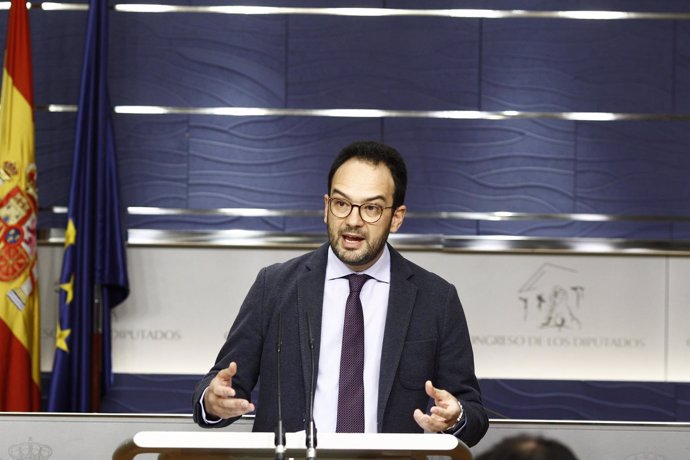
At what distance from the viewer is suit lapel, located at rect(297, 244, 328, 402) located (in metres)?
2.15

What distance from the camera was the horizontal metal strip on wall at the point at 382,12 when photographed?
4.74 meters

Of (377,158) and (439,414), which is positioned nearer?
(439,414)

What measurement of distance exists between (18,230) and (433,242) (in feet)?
6.73

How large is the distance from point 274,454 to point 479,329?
11.2 ft

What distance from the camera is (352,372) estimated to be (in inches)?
84.6

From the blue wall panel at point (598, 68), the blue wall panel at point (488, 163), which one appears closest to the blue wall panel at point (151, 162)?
the blue wall panel at point (488, 163)

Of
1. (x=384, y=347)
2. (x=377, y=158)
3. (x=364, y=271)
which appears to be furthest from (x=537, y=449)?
(x=377, y=158)

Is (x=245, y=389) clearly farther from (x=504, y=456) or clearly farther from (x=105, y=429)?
(x=504, y=456)

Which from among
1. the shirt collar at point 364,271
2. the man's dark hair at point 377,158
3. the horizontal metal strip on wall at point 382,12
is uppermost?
the horizontal metal strip on wall at point 382,12

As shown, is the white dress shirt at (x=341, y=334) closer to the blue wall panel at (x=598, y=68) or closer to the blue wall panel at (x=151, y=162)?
the blue wall panel at (x=151, y=162)

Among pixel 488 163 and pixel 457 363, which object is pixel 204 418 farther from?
pixel 488 163

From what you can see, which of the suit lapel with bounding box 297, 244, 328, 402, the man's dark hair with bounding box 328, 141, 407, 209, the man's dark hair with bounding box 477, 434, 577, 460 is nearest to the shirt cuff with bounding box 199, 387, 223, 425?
the suit lapel with bounding box 297, 244, 328, 402

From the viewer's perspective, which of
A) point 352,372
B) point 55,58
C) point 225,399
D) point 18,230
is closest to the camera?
point 225,399

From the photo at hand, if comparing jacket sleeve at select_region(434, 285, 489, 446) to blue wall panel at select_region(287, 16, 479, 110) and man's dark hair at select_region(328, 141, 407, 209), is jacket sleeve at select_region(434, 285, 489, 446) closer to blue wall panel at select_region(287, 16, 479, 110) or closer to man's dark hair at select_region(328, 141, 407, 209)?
man's dark hair at select_region(328, 141, 407, 209)
